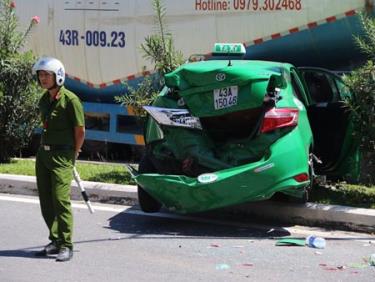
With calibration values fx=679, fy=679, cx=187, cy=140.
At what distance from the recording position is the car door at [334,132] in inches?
303

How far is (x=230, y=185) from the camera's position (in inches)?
253

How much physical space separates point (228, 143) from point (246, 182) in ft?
2.20

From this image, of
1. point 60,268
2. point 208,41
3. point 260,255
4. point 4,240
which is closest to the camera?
point 60,268

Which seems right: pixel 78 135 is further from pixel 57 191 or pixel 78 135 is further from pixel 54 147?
pixel 57 191

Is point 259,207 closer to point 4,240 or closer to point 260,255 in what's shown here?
point 260,255

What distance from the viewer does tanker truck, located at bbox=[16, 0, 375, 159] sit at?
910 cm

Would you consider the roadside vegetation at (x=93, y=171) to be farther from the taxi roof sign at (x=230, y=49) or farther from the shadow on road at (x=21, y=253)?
the shadow on road at (x=21, y=253)

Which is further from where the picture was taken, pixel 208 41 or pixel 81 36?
pixel 81 36

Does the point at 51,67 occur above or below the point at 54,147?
above

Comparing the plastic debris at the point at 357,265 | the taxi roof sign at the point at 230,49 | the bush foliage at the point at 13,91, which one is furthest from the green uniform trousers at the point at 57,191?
the bush foliage at the point at 13,91

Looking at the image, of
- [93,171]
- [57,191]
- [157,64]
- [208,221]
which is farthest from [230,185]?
[93,171]

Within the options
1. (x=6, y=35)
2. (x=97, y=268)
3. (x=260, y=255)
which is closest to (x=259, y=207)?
(x=260, y=255)

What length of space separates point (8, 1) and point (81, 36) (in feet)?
4.88

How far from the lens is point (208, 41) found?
395 inches
